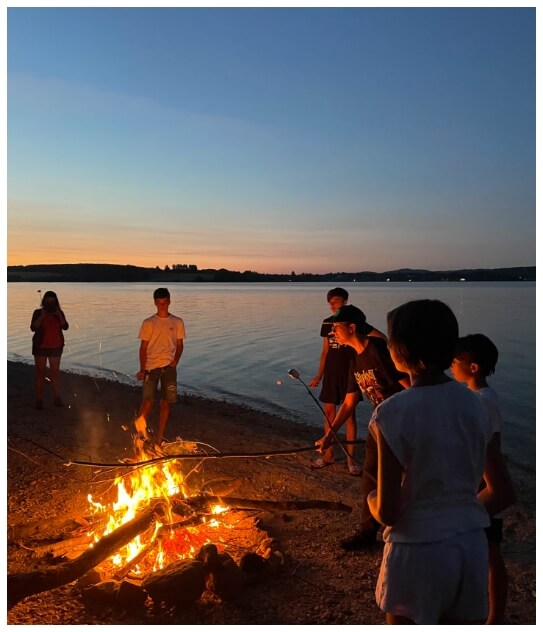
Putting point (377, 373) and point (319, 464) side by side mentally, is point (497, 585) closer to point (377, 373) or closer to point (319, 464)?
point (377, 373)

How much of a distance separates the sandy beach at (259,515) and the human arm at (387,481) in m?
2.01

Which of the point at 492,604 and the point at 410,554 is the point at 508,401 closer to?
the point at 492,604

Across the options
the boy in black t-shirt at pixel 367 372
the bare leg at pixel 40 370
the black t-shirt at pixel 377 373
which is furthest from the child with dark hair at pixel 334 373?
the bare leg at pixel 40 370

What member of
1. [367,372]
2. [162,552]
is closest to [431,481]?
[367,372]

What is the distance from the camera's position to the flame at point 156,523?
4156 mm

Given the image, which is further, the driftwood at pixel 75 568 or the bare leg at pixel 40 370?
the bare leg at pixel 40 370

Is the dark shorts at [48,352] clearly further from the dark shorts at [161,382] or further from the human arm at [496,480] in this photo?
the human arm at [496,480]

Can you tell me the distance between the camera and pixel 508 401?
13.8m

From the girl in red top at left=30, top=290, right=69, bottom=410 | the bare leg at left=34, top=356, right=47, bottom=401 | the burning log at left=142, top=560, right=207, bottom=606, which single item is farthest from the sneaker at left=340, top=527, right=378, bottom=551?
the bare leg at left=34, top=356, right=47, bottom=401

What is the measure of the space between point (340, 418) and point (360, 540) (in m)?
1.11

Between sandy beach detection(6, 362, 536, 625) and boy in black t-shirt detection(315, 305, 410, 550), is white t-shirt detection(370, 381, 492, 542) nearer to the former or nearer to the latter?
sandy beach detection(6, 362, 536, 625)

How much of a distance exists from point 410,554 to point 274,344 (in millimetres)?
22901

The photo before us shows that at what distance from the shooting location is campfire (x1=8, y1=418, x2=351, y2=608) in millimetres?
3572

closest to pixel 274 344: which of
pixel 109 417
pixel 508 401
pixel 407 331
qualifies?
pixel 508 401
